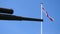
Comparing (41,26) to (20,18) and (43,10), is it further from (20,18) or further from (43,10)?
(20,18)

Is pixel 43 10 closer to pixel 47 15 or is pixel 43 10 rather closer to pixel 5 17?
pixel 47 15

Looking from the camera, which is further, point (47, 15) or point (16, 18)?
point (47, 15)

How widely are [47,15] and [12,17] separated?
9.10m

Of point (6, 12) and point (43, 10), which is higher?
point (43, 10)

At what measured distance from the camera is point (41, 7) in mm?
9719

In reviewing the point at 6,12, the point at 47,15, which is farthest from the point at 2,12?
the point at 47,15

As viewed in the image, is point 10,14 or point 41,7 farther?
point 41,7

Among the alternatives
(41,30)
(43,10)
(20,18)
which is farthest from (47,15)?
(20,18)

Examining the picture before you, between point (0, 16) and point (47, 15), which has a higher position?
point (47, 15)

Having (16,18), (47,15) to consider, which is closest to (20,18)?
(16,18)

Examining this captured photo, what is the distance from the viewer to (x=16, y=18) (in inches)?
27.1

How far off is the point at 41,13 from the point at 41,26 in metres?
0.81

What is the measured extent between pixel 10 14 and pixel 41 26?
364 inches

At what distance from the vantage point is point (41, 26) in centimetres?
984
